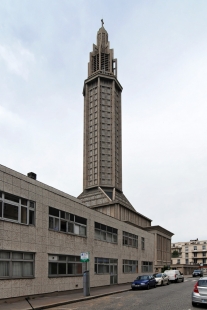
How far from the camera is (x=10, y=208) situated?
20.0 metres

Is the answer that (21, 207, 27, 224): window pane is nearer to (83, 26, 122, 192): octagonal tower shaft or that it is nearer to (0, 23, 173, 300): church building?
(0, 23, 173, 300): church building

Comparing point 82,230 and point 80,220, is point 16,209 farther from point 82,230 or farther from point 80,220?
point 82,230

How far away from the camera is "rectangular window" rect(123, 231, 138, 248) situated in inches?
1633

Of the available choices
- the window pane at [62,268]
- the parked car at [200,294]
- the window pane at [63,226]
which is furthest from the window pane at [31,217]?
the parked car at [200,294]

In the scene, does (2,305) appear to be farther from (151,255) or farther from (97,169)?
(97,169)

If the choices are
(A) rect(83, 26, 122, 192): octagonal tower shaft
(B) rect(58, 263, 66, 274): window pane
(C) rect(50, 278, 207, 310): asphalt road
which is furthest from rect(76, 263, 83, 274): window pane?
(A) rect(83, 26, 122, 192): octagonal tower shaft

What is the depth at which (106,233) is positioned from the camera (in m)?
35.3

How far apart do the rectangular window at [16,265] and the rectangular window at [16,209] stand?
187 centimetres

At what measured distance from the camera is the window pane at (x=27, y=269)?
20.8m

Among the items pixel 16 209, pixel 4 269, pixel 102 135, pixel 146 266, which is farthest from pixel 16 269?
pixel 102 135

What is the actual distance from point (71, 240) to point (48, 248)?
367cm

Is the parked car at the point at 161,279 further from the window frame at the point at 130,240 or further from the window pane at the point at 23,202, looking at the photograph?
the window pane at the point at 23,202

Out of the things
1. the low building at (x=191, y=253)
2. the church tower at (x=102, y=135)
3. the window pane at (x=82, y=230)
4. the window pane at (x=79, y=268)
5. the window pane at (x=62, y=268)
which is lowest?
the low building at (x=191, y=253)

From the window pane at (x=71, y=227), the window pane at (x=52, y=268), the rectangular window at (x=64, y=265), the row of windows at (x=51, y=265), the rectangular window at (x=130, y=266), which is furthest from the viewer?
the rectangular window at (x=130, y=266)
